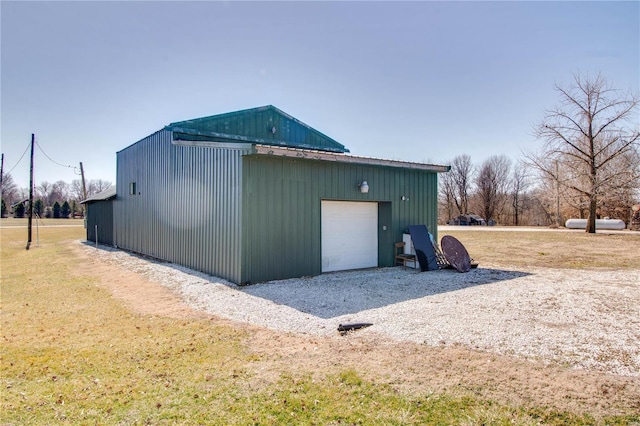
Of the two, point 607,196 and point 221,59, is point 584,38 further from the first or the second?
point 607,196

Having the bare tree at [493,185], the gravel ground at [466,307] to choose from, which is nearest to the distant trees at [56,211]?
the gravel ground at [466,307]

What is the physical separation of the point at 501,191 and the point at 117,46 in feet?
146

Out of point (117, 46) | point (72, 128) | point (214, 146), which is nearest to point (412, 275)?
point (214, 146)

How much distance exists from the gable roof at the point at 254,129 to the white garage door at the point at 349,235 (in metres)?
4.30

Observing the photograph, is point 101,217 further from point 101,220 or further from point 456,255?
point 456,255

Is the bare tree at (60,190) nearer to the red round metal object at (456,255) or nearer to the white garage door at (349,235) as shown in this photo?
the white garage door at (349,235)

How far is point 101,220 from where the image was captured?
1775 cm

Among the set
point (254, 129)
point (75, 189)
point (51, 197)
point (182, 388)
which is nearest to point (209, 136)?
point (254, 129)

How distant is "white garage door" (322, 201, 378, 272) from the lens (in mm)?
8555

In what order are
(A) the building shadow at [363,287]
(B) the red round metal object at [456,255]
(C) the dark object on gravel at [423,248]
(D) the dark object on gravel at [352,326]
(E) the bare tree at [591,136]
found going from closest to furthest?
1. (D) the dark object on gravel at [352,326]
2. (A) the building shadow at [363,287]
3. (B) the red round metal object at [456,255]
4. (C) the dark object on gravel at [423,248]
5. (E) the bare tree at [591,136]

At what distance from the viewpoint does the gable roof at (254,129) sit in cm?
1066

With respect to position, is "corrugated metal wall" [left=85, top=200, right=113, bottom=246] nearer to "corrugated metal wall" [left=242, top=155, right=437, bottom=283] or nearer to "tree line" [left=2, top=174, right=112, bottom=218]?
"corrugated metal wall" [left=242, top=155, right=437, bottom=283]

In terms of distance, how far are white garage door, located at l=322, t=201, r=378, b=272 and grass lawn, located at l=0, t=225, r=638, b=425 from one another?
441cm

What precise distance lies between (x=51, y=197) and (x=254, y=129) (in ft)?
255
